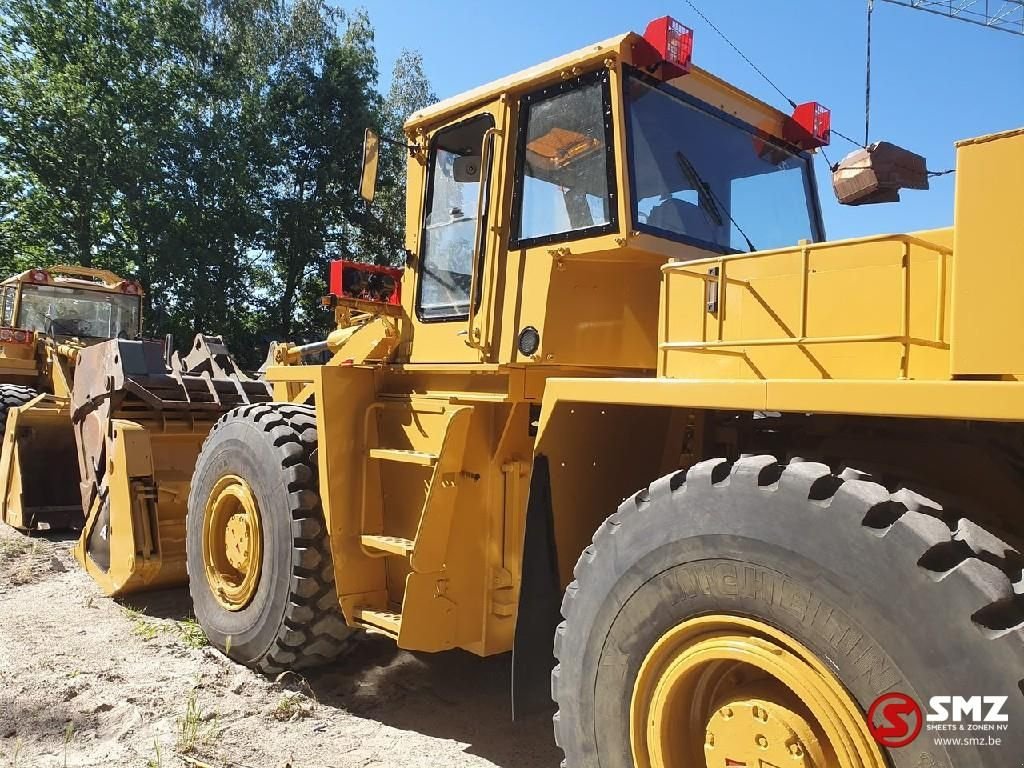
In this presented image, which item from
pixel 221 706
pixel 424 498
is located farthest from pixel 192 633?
pixel 424 498

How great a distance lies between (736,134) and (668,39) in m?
0.65

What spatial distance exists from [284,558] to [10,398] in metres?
7.54

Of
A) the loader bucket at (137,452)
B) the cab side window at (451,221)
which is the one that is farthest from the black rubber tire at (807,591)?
the loader bucket at (137,452)

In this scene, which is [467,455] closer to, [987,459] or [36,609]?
[987,459]

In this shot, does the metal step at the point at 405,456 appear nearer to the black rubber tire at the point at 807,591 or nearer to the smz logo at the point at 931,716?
the black rubber tire at the point at 807,591

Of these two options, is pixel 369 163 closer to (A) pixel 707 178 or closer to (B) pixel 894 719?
(A) pixel 707 178

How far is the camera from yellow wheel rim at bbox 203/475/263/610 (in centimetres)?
411

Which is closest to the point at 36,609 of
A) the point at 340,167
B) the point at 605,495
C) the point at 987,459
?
the point at 605,495

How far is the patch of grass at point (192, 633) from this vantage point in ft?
14.8

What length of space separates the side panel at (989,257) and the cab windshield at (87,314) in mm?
11929

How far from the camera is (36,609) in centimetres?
509

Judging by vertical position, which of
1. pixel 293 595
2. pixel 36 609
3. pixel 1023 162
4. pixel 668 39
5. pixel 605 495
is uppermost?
pixel 668 39

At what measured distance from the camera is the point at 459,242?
3623mm

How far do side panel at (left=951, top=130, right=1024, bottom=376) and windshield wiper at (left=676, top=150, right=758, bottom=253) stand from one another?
142cm
